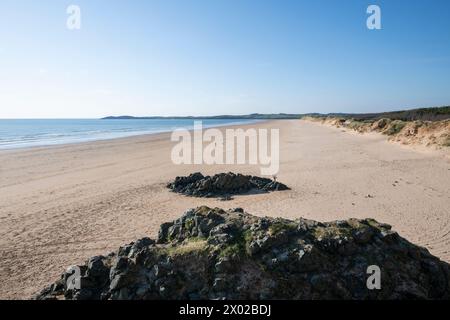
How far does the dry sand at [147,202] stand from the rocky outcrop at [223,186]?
56cm

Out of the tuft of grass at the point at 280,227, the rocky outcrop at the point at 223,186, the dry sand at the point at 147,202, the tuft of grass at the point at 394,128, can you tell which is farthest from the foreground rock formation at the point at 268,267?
the tuft of grass at the point at 394,128

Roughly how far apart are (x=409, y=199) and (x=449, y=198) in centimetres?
132

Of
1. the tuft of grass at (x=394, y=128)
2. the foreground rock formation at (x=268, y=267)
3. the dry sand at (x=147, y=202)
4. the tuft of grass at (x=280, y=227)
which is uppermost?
the tuft of grass at (x=394, y=128)

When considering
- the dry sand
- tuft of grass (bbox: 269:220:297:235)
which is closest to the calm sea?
the dry sand

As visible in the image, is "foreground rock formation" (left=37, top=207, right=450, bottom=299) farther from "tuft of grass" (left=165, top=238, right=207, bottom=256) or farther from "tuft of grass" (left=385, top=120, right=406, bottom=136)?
"tuft of grass" (left=385, top=120, right=406, bottom=136)

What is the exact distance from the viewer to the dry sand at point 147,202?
27.6ft

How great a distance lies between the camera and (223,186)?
551 inches

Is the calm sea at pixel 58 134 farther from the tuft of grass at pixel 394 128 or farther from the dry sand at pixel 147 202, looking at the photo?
the tuft of grass at pixel 394 128

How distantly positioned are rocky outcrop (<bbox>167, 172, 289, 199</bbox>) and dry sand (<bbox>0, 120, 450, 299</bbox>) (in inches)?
22.1

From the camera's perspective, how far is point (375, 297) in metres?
4.88

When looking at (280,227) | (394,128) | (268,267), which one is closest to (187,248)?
(268,267)

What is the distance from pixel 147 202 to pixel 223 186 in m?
2.90

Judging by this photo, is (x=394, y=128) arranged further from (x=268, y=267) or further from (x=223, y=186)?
(x=268, y=267)
